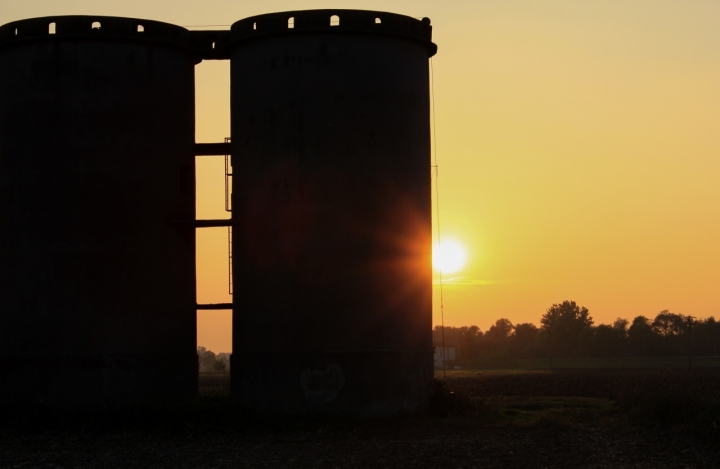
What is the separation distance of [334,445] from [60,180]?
10.1 metres

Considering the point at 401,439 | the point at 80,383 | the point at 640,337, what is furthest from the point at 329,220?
the point at 640,337

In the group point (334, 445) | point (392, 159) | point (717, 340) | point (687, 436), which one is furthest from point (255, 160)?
point (717, 340)

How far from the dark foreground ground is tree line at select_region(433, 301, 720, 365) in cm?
11021

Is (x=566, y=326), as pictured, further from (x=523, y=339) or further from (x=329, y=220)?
(x=329, y=220)

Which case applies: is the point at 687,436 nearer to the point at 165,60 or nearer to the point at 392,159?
the point at 392,159

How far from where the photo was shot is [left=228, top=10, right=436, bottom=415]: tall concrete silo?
25.3m

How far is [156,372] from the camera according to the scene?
1045 inches

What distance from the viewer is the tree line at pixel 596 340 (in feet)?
473

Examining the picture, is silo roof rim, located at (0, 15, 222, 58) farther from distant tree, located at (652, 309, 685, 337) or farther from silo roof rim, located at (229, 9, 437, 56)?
distant tree, located at (652, 309, 685, 337)

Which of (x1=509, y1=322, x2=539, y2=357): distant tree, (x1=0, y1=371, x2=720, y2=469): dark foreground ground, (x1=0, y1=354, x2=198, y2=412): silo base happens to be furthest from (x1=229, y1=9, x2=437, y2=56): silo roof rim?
(x1=509, y1=322, x2=539, y2=357): distant tree

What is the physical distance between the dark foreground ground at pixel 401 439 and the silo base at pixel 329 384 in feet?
1.68

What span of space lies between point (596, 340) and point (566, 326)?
14.8 meters

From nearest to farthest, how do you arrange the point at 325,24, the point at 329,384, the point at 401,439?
1. the point at 401,439
2. the point at 329,384
3. the point at 325,24

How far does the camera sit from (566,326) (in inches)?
6442
